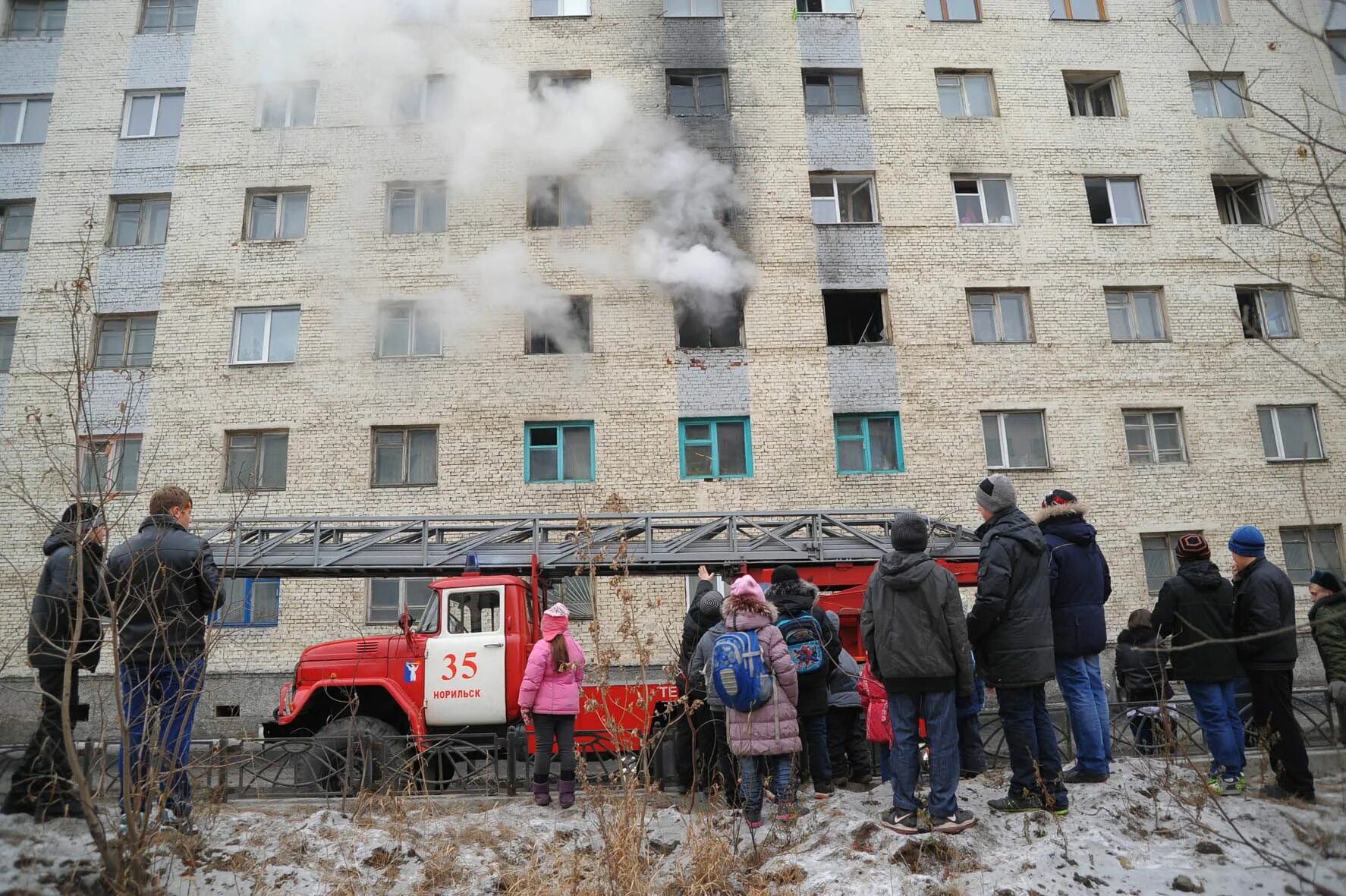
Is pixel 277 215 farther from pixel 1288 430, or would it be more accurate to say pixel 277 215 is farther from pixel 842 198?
pixel 1288 430

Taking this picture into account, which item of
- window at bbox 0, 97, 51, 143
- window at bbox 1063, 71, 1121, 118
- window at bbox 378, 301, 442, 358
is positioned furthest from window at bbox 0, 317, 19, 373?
window at bbox 1063, 71, 1121, 118

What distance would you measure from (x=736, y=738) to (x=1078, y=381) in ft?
48.2

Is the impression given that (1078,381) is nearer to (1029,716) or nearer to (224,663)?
(1029,716)

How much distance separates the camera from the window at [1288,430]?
17.8 metres

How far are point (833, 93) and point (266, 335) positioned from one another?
1327 cm

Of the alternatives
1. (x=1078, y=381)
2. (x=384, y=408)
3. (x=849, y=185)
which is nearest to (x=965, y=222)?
(x=849, y=185)

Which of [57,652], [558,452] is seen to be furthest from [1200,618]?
[558,452]

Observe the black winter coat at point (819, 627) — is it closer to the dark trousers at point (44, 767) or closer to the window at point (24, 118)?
the dark trousers at point (44, 767)

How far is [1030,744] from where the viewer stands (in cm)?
541

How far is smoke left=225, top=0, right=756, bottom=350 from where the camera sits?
17812 mm

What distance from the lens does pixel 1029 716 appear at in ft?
17.7

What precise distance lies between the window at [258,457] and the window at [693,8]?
41.8ft

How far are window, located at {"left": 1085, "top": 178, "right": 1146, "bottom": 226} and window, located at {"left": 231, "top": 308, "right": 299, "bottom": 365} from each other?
17.1m

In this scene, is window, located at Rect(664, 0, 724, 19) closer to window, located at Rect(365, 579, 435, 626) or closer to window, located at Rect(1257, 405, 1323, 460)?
window, located at Rect(365, 579, 435, 626)
